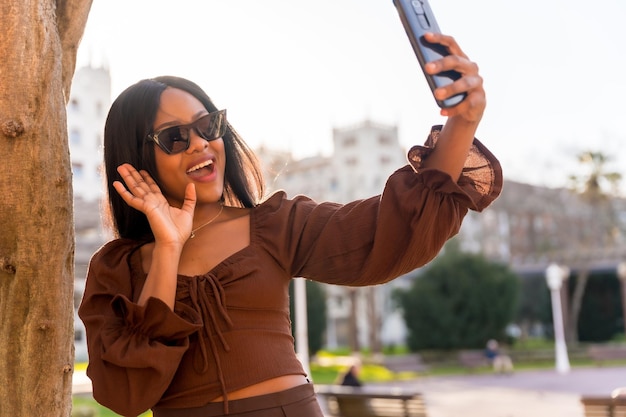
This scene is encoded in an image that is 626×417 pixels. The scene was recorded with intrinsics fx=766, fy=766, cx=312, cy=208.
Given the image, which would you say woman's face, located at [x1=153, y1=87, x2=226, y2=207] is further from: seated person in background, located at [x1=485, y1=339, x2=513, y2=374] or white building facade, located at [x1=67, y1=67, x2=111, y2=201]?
seated person in background, located at [x1=485, y1=339, x2=513, y2=374]

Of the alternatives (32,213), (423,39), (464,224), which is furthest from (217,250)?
(464,224)

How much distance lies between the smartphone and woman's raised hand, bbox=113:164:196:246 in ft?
2.19

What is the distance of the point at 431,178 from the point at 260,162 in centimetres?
69

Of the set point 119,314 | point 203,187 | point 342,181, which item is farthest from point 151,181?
point 342,181

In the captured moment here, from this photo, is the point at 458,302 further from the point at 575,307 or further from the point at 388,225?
the point at 388,225

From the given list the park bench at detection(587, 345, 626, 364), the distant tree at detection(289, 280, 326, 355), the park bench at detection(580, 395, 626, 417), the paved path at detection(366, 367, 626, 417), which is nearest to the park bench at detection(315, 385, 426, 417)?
the park bench at detection(580, 395, 626, 417)

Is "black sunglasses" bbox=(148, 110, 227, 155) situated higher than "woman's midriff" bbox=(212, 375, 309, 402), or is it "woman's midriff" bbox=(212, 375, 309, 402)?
"black sunglasses" bbox=(148, 110, 227, 155)

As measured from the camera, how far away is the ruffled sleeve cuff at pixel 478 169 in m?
1.71

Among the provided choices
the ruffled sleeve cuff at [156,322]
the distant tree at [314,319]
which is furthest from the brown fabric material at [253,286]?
the distant tree at [314,319]

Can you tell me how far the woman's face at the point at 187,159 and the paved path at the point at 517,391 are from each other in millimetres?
12276

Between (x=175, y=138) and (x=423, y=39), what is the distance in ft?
2.29

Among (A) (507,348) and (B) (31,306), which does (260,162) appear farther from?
(A) (507,348)

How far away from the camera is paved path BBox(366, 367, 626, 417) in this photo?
47.8 feet

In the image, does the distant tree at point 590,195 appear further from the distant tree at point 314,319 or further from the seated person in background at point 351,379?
the seated person in background at point 351,379
